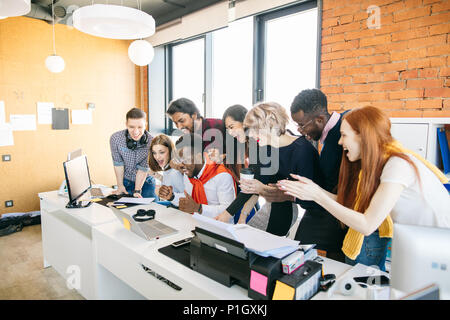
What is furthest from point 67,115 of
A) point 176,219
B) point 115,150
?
point 176,219

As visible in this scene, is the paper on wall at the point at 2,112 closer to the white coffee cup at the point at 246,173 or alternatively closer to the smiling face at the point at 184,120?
the smiling face at the point at 184,120

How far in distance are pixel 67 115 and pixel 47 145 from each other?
56 centimetres

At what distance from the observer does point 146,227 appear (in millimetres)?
1864

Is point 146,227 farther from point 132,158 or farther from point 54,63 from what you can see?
point 54,63

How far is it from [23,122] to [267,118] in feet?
13.2

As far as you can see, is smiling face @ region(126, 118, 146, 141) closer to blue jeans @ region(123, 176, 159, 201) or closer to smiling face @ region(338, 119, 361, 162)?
blue jeans @ region(123, 176, 159, 201)

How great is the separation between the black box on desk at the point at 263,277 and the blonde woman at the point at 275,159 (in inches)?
29.2

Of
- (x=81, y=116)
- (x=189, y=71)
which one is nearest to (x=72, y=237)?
(x=81, y=116)

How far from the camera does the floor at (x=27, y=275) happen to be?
2.48 metres

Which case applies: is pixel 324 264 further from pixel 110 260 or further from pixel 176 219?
pixel 110 260

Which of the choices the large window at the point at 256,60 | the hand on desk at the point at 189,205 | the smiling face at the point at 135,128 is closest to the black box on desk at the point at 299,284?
the hand on desk at the point at 189,205

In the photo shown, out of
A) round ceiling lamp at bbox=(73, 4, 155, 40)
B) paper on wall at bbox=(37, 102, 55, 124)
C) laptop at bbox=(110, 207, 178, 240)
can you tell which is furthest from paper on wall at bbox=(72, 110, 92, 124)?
laptop at bbox=(110, 207, 178, 240)

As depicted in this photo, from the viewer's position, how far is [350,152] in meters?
1.39

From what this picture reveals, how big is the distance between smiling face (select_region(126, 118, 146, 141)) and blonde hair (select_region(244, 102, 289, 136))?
1.35m
